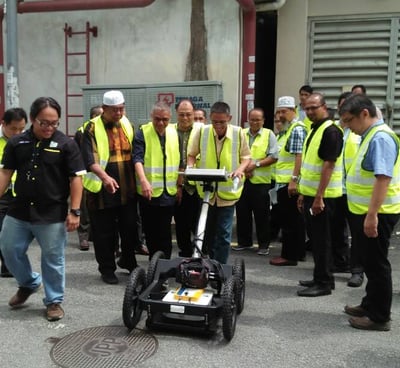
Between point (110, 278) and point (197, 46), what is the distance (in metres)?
5.36

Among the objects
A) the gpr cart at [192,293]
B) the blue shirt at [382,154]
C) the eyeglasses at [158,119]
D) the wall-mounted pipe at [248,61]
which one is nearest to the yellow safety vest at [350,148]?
the blue shirt at [382,154]

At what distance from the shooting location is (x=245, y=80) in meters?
8.46

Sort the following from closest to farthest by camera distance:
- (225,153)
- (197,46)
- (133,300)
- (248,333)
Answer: (133,300) → (248,333) → (225,153) → (197,46)

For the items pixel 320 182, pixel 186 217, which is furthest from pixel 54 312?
pixel 320 182

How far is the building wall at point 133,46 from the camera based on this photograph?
8547mm

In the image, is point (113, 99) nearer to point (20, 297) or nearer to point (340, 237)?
point (20, 297)

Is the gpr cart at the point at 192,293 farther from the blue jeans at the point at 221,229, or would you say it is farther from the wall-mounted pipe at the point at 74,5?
the wall-mounted pipe at the point at 74,5

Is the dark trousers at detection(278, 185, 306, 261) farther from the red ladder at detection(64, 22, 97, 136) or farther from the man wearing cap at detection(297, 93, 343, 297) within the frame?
the red ladder at detection(64, 22, 97, 136)

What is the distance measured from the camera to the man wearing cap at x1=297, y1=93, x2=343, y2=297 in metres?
4.23

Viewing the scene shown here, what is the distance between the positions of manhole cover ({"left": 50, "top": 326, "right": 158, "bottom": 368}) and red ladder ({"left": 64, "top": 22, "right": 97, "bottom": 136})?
6.48 meters

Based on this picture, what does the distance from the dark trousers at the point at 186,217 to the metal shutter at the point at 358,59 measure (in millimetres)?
4677

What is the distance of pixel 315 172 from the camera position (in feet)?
14.5

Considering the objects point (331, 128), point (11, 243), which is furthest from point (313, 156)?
point (11, 243)

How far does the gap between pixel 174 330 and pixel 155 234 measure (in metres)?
1.32
